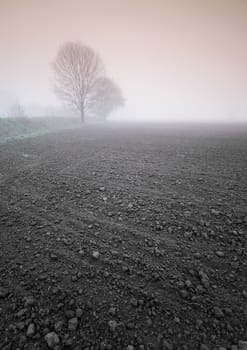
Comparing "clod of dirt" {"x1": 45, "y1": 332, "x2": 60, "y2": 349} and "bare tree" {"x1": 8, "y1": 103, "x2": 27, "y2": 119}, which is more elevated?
"bare tree" {"x1": 8, "y1": 103, "x2": 27, "y2": 119}

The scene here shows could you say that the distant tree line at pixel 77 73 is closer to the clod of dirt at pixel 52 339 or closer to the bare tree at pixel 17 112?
the bare tree at pixel 17 112

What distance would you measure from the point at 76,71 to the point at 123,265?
83.9 ft

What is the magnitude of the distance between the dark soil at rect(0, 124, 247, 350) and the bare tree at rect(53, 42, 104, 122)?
22087 mm

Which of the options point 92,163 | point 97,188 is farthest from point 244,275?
point 92,163

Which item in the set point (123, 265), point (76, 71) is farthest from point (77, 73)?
point (123, 265)

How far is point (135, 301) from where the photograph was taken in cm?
171

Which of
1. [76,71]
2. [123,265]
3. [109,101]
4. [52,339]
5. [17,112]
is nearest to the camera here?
[52,339]

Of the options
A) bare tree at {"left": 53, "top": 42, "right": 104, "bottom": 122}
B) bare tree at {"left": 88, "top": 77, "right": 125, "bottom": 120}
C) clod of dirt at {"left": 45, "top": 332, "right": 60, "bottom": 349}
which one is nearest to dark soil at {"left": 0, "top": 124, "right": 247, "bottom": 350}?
clod of dirt at {"left": 45, "top": 332, "right": 60, "bottom": 349}

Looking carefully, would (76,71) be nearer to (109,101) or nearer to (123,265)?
(109,101)

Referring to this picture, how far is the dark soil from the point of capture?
146cm

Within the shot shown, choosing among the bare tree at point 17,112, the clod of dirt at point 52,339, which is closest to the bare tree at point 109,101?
the bare tree at point 17,112

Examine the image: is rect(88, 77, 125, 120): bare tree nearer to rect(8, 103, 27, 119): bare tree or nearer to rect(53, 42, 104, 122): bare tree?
rect(53, 42, 104, 122): bare tree

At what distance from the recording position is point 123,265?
2.12m

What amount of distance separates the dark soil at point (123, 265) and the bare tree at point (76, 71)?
2209cm
